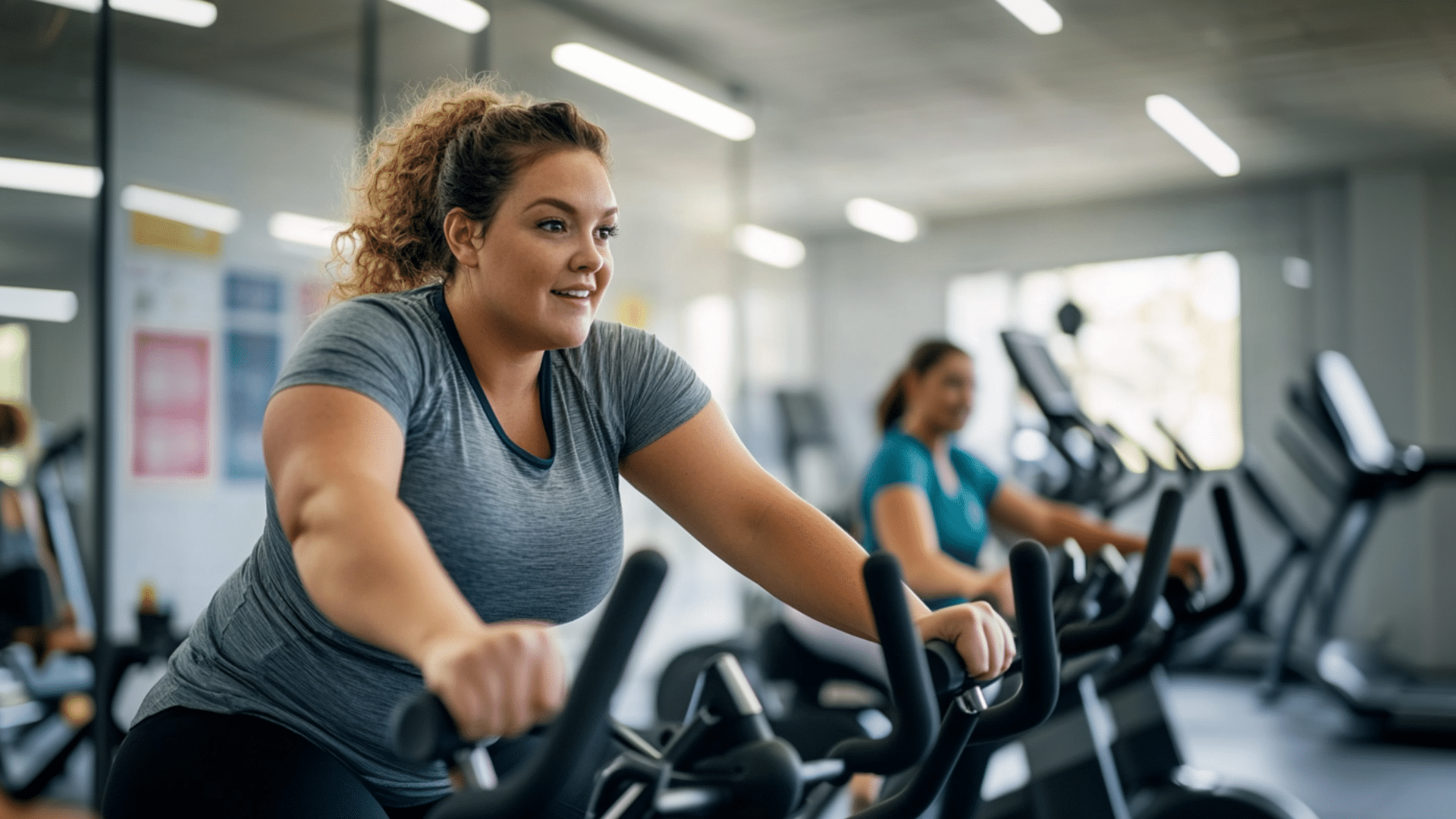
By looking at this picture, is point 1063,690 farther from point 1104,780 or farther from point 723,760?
point 723,760

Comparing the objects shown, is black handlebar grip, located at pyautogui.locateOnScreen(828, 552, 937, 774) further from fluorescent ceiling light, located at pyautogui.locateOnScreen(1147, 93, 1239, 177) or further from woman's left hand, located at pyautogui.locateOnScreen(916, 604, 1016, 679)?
fluorescent ceiling light, located at pyautogui.locateOnScreen(1147, 93, 1239, 177)

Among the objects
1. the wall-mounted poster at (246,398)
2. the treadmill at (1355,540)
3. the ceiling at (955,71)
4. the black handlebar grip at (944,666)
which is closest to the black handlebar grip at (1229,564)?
the black handlebar grip at (944,666)

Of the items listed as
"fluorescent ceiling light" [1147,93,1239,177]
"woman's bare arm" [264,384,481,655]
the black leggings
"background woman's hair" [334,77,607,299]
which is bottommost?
the black leggings

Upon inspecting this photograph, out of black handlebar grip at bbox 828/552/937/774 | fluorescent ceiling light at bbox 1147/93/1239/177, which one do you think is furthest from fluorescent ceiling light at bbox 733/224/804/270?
black handlebar grip at bbox 828/552/937/774

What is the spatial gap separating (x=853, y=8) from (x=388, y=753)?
3574 millimetres

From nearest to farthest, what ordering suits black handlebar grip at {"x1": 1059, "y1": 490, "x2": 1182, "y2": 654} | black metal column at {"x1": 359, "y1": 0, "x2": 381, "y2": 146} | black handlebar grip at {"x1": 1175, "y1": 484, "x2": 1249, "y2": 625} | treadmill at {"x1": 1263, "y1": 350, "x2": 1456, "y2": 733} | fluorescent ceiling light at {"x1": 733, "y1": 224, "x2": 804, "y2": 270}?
1. black handlebar grip at {"x1": 1059, "y1": 490, "x2": 1182, "y2": 654}
2. black handlebar grip at {"x1": 1175, "y1": 484, "x2": 1249, "y2": 625}
3. black metal column at {"x1": 359, "y1": 0, "x2": 381, "y2": 146}
4. treadmill at {"x1": 1263, "y1": 350, "x2": 1456, "y2": 733}
5. fluorescent ceiling light at {"x1": 733, "y1": 224, "x2": 804, "y2": 270}

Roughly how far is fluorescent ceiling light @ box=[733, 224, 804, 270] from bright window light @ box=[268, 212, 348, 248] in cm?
327

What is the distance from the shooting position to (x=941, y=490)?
281 cm

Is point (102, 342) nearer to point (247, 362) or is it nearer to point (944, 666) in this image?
point (247, 362)

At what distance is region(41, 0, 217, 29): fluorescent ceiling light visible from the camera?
2766 mm

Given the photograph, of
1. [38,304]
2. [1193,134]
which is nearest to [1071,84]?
[1193,134]

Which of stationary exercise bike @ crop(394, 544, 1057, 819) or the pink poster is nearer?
stationary exercise bike @ crop(394, 544, 1057, 819)

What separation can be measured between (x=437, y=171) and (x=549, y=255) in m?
0.24

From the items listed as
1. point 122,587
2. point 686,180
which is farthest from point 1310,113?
point 122,587
